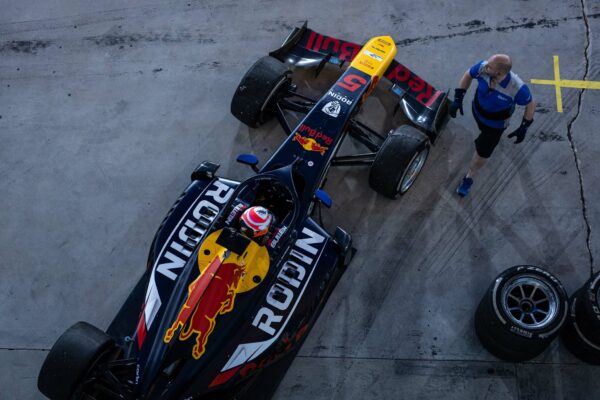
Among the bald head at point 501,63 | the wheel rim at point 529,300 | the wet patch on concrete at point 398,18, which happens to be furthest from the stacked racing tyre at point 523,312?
the wet patch on concrete at point 398,18

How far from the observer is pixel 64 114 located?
7406 millimetres

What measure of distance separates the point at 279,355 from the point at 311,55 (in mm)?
3574

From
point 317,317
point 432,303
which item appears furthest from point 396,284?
point 317,317

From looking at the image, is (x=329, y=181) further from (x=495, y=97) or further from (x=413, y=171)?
(x=495, y=97)

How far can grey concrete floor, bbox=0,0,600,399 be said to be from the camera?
591cm

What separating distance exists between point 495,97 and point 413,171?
1231mm

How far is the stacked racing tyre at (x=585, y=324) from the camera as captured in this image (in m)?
5.26

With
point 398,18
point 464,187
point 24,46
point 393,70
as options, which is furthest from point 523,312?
point 24,46

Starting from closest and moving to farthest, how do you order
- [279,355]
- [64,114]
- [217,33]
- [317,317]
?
[279,355] < [317,317] < [64,114] < [217,33]

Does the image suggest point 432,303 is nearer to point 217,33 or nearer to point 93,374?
point 93,374

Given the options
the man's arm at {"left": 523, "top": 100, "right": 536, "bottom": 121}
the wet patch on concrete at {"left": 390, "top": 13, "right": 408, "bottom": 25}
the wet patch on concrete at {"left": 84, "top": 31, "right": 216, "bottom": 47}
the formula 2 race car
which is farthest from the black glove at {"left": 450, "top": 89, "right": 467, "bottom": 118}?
the wet patch on concrete at {"left": 84, "top": 31, "right": 216, "bottom": 47}

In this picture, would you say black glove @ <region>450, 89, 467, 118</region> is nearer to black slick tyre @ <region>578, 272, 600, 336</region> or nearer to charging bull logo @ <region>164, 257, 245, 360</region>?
black slick tyre @ <region>578, 272, 600, 336</region>

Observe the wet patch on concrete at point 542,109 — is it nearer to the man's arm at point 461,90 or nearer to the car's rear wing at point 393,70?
the car's rear wing at point 393,70

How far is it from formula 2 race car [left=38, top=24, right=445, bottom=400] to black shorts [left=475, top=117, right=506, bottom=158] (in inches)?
21.6
